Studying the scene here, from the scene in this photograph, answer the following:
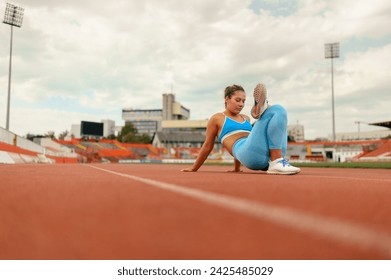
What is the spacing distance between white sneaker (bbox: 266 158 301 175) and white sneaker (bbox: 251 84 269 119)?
600 millimetres

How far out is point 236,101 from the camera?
460cm

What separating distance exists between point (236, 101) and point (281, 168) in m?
1.20

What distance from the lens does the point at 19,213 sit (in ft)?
6.29

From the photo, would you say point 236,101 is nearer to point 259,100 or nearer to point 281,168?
point 259,100

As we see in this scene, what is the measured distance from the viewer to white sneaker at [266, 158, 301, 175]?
153 inches

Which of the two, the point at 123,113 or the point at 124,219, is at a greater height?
the point at 123,113

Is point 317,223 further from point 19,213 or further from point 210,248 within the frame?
point 19,213

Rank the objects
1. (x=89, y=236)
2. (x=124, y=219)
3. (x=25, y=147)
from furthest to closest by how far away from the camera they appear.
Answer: (x=25, y=147) → (x=124, y=219) → (x=89, y=236)

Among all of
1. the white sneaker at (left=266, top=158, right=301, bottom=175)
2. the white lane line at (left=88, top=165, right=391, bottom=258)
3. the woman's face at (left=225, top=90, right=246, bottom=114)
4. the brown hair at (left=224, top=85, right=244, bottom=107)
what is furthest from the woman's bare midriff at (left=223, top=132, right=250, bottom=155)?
the white lane line at (left=88, top=165, right=391, bottom=258)

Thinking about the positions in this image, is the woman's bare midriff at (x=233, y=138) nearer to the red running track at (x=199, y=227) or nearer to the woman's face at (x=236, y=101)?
the woman's face at (x=236, y=101)

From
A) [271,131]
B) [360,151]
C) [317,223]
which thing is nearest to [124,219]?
[317,223]

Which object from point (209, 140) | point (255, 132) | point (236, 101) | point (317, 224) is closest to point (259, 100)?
point (255, 132)

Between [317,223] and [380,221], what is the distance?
0.36 m

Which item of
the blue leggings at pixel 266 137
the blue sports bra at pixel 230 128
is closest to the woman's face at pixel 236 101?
the blue sports bra at pixel 230 128
